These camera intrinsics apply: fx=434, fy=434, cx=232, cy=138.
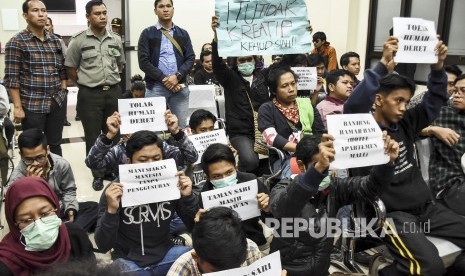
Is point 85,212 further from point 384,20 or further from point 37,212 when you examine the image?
point 384,20

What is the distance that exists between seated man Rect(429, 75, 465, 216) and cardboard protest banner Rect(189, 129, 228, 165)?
1.44 metres

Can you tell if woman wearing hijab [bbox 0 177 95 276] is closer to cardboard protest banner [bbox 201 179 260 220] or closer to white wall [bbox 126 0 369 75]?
cardboard protest banner [bbox 201 179 260 220]

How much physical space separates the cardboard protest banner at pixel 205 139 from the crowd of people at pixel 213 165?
0.39 feet

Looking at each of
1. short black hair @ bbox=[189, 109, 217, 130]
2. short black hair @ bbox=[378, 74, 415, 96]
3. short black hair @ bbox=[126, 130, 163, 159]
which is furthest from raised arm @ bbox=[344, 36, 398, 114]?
short black hair @ bbox=[189, 109, 217, 130]

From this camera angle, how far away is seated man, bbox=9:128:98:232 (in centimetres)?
284

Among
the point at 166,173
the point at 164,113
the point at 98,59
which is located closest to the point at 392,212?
the point at 166,173

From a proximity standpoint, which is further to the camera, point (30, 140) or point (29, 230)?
point (30, 140)

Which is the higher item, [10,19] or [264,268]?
[10,19]

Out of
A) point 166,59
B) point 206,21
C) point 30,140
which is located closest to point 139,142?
point 30,140

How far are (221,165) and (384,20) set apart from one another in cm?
668

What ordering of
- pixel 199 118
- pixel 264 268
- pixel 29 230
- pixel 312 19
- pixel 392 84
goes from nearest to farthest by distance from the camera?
pixel 264 268 < pixel 29 230 < pixel 392 84 < pixel 199 118 < pixel 312 19

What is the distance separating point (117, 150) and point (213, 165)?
0.86 meters

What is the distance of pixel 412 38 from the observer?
227cm

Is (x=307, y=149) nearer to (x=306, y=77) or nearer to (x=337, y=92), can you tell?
(x=337, y=92)
